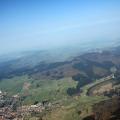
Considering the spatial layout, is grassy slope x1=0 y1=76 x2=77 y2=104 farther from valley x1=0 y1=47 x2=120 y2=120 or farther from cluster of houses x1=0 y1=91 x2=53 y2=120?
cluster of houses x1=0 y1=91 x2=53 y2=120

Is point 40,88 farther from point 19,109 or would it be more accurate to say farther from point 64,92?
point 19,109

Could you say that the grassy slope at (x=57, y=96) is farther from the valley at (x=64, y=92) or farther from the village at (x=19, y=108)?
the village at (x=19, y=108)

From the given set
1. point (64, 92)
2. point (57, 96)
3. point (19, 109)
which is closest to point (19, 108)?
point (19, 109)

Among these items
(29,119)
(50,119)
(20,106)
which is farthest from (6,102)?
(50,119)

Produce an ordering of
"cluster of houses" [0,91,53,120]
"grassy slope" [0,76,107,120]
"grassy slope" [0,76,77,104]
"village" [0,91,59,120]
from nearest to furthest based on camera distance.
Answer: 1. "grassy slope" [0,76,107,120]
2. "village" [0,91,59,120]
3. "cluster of houses" [0,91,53,120]
4. "grassy slope" [0,76,77,104]

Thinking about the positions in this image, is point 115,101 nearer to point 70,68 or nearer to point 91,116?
point 91,116

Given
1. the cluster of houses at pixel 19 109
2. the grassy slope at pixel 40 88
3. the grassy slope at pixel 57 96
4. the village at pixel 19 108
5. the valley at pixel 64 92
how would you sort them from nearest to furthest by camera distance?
the grassy slope at pixel 57 96 → the valley at pixel 64 92 → the village at pixel 19 108 → the cluster of houses at pixel 19 109 → the grassy slope at pixel 40 88

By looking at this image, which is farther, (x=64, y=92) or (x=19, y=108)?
(x=64, y=92)

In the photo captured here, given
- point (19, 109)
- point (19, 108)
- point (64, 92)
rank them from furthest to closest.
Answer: point (64, 92), point (19, 108), point (19, 109)

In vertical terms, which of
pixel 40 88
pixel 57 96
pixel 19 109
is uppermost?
pixel 40 88

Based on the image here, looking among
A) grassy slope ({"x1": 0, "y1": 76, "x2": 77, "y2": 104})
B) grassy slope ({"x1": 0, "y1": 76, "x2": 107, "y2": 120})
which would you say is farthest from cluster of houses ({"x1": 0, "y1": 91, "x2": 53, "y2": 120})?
grassy slope ({"x1": 0, "y1": 76, "x2": 77, "y2": 104})

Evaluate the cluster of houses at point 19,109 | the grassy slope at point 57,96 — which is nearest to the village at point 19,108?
the cluster of houses at point 19,109

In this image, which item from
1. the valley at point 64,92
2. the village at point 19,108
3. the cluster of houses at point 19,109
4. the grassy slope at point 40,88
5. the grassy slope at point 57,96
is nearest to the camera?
the grassy slope at point 57,96
